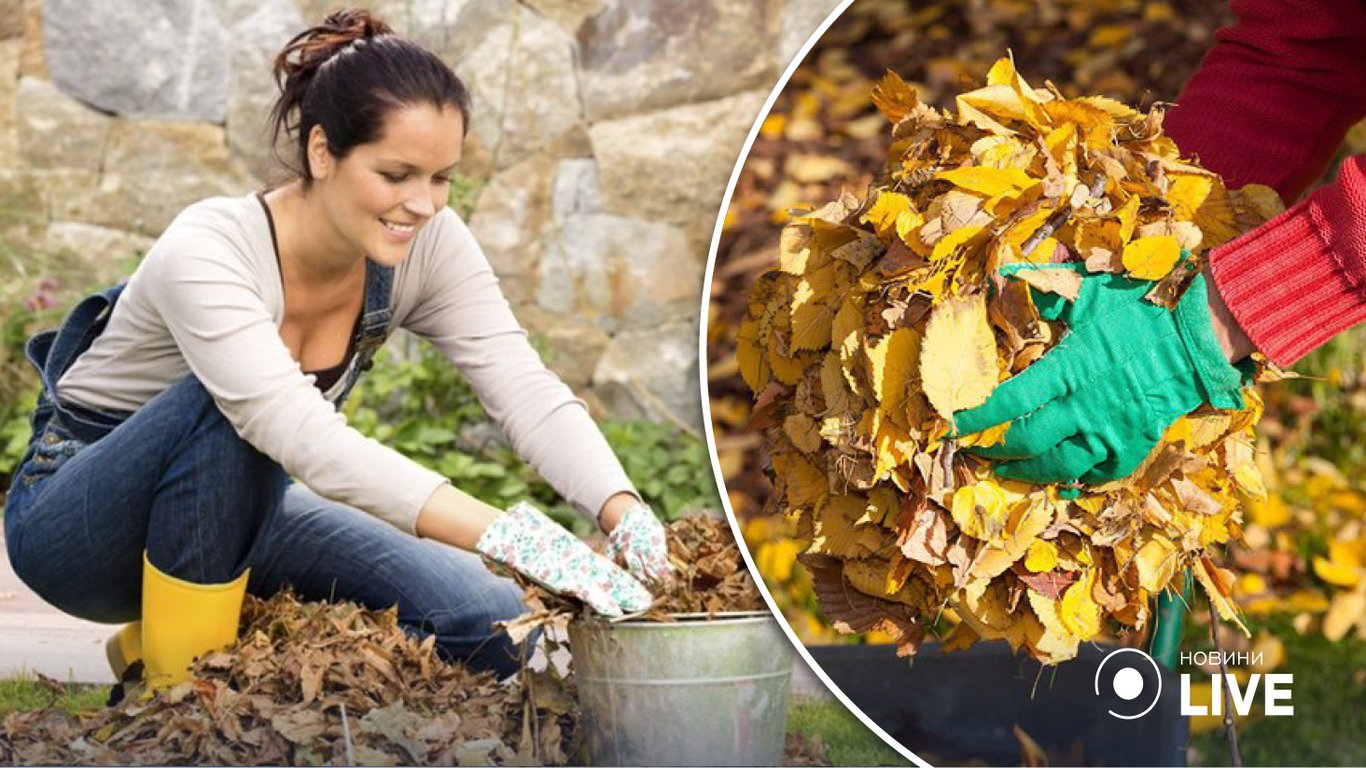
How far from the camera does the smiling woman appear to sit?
1729mm

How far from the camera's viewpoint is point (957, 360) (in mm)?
1337

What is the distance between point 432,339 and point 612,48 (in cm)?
78

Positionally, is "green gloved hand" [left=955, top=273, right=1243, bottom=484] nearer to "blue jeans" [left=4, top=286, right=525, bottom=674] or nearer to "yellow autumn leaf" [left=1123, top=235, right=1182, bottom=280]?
"yellow autumn leaf" [left=1123, top=235, right=1182, bottom=280]

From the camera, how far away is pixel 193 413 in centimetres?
182

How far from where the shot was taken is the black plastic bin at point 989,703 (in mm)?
1854

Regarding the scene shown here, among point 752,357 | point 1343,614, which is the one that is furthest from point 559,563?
point 1343,614

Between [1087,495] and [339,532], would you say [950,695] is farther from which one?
[339,532]

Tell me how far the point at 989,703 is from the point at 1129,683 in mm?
173

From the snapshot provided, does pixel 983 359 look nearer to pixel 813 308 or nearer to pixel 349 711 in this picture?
pixel 813 308

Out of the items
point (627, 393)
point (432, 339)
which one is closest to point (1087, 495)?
point (432, 339)

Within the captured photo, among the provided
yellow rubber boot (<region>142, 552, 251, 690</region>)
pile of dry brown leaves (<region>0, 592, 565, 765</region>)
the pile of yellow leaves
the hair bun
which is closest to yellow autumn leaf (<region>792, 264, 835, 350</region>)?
the pile of yellow leaves

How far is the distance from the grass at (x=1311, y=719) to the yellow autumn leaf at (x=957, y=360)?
105 cm

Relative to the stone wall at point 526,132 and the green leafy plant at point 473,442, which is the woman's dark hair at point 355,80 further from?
the green leafy plant at point 473,442

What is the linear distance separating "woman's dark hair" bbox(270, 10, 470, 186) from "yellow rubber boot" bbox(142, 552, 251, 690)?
49 centimetres
